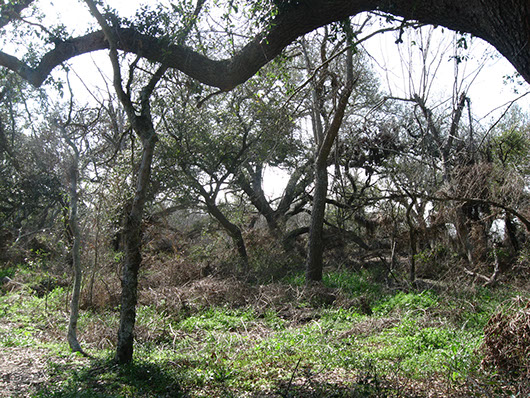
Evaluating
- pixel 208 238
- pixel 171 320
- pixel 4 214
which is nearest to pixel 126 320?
pixel 171 320

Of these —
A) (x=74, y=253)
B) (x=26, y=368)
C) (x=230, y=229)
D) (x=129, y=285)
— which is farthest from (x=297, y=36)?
(x=230, y=229)

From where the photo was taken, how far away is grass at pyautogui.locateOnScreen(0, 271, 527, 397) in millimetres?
4699

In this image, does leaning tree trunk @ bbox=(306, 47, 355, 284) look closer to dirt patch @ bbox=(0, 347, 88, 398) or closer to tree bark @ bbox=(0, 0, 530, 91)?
tree bark @ bbox=(0, 0, 530, 91)

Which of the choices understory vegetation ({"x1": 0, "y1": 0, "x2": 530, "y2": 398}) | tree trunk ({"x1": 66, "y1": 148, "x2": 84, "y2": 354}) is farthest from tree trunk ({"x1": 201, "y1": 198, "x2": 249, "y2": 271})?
tree trunk ({"x1": 66, "y1": 148, "x2": 84, "y2": 354})

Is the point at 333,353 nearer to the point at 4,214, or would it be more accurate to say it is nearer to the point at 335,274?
the point at 335,274

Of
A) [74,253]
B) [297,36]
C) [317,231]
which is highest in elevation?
[297,36]

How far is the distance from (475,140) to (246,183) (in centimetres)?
741

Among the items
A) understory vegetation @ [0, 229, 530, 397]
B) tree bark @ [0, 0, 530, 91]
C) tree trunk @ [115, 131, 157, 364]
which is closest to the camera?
tree bark @ [0, 0, 530, 91]

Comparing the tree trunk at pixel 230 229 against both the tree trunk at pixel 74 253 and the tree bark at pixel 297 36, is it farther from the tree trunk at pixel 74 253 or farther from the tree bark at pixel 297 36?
the tree bark at pixel 297 36

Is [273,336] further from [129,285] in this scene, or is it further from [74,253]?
[74,253]

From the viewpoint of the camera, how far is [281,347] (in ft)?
20.1

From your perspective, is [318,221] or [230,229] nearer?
[318,221]

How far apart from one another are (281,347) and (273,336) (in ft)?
3.67

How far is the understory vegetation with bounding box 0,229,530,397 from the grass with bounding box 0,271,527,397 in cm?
2
